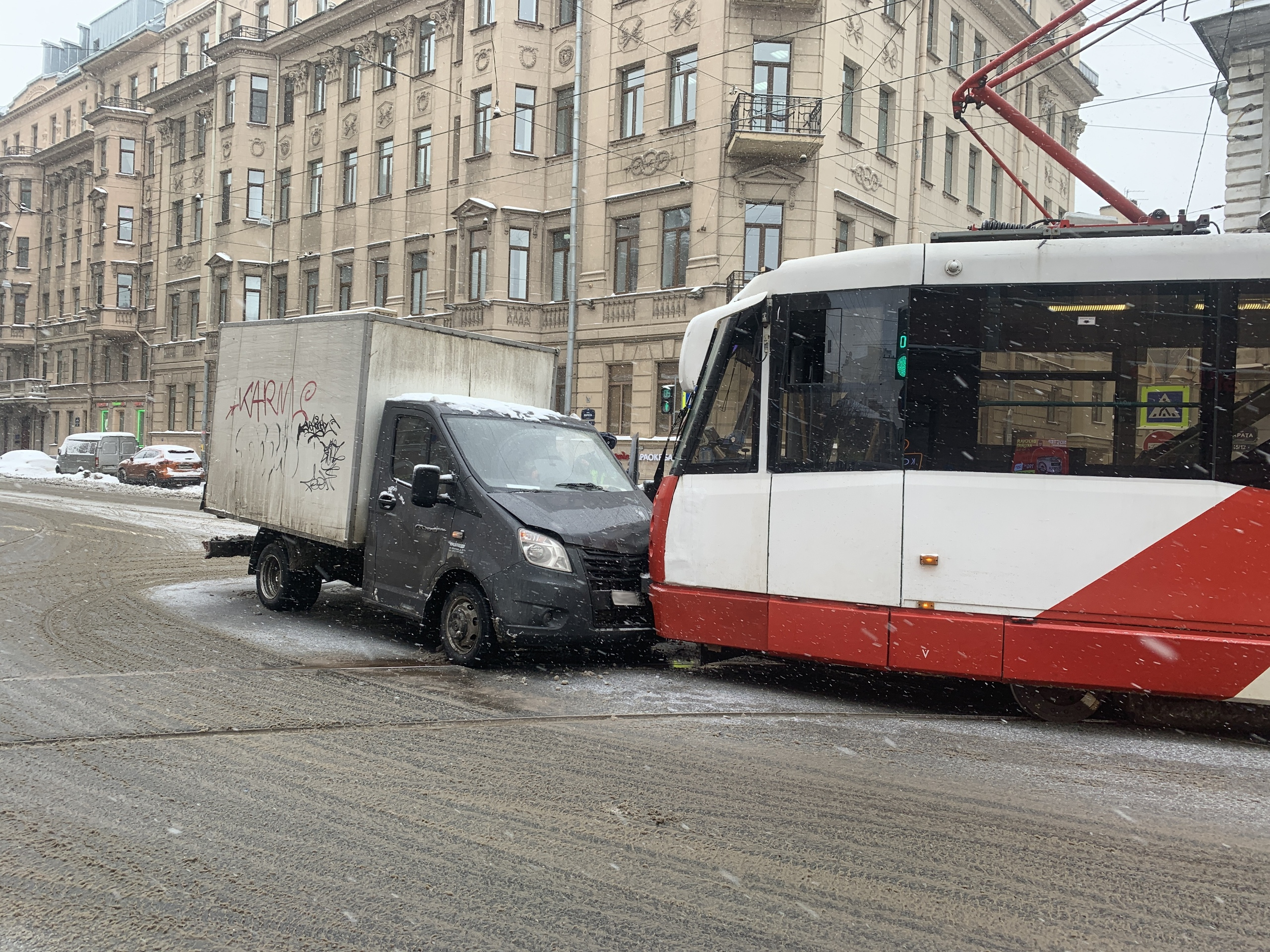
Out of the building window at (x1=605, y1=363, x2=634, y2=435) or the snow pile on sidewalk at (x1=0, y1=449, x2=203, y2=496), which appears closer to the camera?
the building window at (x1=605, y1=363, x2=634, y2=435)

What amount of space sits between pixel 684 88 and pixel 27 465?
3423 cm

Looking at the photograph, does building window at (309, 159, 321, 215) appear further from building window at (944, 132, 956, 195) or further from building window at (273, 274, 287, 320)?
building window at (944, 132, 956, 195)

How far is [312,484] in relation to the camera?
959 centimetres

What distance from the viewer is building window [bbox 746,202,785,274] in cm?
2647

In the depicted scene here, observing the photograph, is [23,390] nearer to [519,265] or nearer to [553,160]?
[519,265]

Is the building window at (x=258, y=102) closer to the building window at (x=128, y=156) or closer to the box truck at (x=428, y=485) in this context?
the building window at (x=128, y=156)

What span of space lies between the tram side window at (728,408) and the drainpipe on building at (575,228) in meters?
21.6

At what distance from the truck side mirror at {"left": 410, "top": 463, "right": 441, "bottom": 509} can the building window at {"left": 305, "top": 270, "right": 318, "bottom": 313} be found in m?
32.9

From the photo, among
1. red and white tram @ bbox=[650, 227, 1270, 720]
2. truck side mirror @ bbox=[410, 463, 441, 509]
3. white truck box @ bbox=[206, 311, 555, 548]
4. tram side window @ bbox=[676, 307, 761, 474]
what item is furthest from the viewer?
white truck box @ bbox=[206, 311, 555, 548]

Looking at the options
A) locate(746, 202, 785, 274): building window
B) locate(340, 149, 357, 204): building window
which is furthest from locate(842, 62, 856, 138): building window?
locate(340, 149, 357, 204): building window

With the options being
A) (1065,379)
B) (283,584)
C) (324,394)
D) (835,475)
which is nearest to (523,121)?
(324,394)

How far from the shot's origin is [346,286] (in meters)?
37.4

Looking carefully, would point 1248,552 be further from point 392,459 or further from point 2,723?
point 2,723

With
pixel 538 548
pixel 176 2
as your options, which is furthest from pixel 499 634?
pixel 176 2
